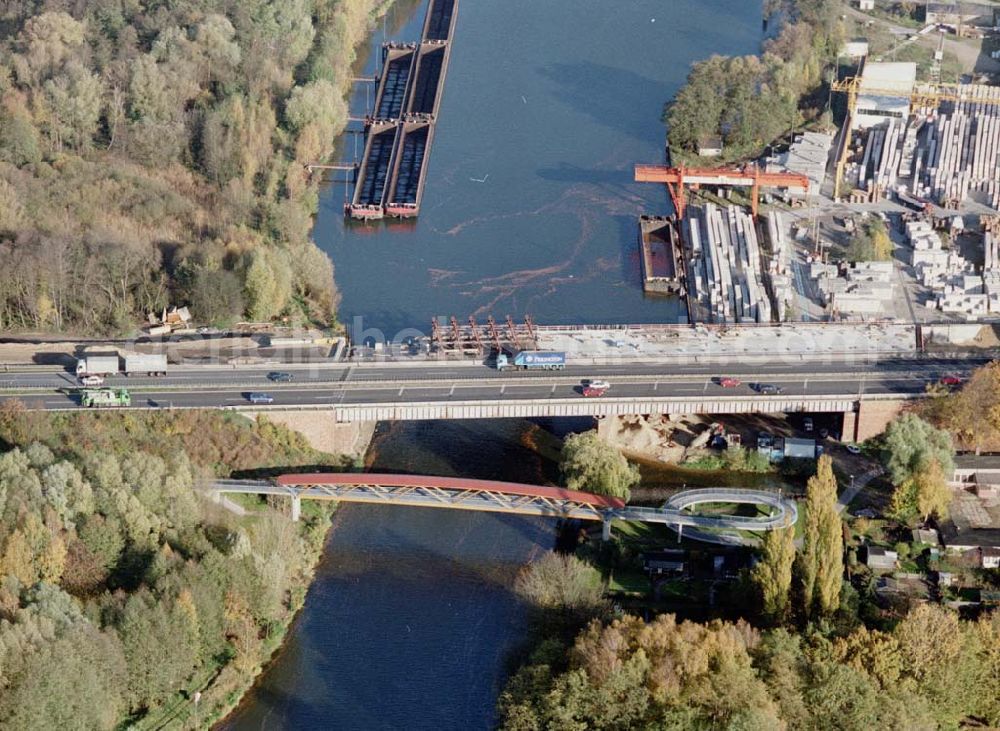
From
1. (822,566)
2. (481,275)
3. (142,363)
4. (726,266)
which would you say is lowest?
(822,566)

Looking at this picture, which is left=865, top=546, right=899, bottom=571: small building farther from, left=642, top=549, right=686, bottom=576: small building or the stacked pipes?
the stacked pipes

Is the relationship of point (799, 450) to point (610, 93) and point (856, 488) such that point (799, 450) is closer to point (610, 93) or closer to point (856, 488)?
point (856, 488)

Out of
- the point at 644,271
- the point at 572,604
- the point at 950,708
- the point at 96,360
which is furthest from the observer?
the point at 644,271

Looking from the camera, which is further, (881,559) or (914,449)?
(914,449)

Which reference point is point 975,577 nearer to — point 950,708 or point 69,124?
point 950,708

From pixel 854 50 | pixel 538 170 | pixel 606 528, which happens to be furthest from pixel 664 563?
pixel 854 50

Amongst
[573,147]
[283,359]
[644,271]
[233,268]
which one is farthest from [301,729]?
[573,147]

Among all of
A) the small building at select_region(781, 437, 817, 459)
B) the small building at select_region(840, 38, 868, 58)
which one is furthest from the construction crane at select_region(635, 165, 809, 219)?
the small building at select_region(781, 437, 817, 459)
